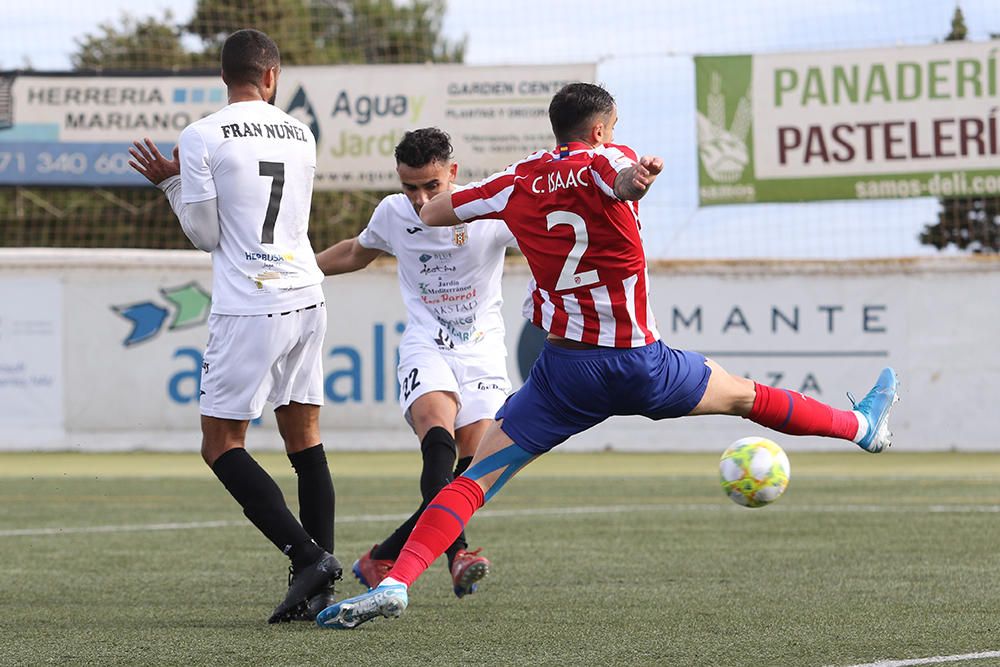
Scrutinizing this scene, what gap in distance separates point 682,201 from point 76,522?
9.14 m

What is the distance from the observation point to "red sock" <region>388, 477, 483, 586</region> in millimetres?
5328

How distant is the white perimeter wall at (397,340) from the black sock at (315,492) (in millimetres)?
10116

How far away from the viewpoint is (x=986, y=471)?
1388cm

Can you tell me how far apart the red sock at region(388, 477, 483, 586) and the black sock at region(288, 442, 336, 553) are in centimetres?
95

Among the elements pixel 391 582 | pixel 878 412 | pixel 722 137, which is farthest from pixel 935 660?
pixel 722 137

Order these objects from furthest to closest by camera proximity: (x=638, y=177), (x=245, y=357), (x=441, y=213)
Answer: (x=245, y=357) → (x=441, y=213) → (x=638, y=177)

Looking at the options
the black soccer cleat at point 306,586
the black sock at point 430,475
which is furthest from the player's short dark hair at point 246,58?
the black soccer cleat at point 306,586

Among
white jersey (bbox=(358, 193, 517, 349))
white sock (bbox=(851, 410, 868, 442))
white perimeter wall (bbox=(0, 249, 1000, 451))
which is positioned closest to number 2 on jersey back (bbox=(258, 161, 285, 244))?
white jersey (bbox=(358, 193, 517, 349))

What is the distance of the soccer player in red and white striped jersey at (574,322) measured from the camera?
214 inches

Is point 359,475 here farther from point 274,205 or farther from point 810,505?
point 274,205

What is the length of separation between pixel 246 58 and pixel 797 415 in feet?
8.27

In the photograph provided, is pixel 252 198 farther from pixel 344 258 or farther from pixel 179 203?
pixel 344 258

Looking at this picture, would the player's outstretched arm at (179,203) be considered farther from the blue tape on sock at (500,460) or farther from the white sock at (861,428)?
the white sock at (861,428)

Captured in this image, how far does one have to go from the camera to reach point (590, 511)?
10.4 meters
